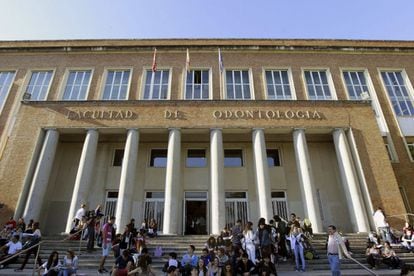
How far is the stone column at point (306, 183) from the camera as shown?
48.5 feet

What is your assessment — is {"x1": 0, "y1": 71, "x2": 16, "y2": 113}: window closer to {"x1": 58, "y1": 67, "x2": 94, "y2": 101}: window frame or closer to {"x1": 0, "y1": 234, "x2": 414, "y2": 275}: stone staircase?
{"x1": 58, "y1": 67, "x2": 94, "y2": 101}: window frame

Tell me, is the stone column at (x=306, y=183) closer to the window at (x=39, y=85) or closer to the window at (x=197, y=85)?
the window at (x=197, y=85)

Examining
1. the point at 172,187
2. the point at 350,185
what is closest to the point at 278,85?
the point at 350,185

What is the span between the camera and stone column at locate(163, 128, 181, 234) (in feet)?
47.6

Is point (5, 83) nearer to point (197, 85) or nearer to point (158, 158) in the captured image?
point (158, 158)

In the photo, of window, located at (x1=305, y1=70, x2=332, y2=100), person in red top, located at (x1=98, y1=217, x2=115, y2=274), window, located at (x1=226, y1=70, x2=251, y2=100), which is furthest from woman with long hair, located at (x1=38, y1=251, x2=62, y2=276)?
window, located at (x1=305, y1=70, x2=332, y2=100)

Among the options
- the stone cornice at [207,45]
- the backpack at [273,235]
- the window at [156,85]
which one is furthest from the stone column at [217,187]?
the stone cornice at [207,45]

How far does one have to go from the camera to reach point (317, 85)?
21.1 m

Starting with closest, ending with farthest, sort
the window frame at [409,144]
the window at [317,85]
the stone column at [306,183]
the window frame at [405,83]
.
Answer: the stone column at [306,183]
the window frame at [409,144]
the window frame at [405,83]
the window at [317,85]

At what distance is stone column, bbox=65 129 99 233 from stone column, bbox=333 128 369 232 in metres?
14.3

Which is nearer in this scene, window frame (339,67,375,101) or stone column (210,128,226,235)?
stone column (210,128,226,235)

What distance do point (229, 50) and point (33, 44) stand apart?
1619 cm

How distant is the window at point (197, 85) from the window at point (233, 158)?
432 centimetres

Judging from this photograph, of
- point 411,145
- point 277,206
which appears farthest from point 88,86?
point 411,145
